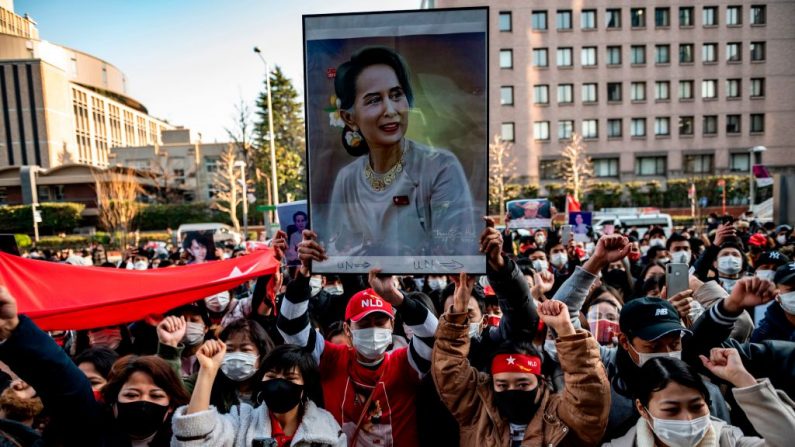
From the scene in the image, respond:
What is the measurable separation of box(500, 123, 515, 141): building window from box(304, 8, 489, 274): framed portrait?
38.8m

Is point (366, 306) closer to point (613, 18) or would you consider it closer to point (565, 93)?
point (565, 93)

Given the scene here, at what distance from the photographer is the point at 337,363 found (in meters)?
3.27

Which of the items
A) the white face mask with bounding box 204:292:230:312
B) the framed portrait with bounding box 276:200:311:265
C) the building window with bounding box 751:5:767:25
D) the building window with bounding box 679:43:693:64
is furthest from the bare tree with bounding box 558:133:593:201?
the white face mask with bounding box 204:292:230:312

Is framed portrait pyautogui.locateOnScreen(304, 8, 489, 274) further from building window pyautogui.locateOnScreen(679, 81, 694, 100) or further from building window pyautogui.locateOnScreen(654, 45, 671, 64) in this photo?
building window pyautogui.locateOnScreen(679, 81, 694, 100)

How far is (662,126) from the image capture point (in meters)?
40.5

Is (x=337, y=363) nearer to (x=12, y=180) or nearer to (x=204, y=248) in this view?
(x=204, y=248)

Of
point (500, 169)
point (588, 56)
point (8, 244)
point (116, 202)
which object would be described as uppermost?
point (588, 56)

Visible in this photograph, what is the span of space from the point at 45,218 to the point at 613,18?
160 feet

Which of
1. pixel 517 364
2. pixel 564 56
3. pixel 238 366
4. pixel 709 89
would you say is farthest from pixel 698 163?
pixel 238 366

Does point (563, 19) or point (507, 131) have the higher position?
point (563, 19)

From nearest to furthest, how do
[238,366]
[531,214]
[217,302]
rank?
[238,366], [217,302], [531,214]

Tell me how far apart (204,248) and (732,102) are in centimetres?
4606

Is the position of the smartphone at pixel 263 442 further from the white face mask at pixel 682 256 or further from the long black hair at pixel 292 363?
the white face mask at pixel 682 256

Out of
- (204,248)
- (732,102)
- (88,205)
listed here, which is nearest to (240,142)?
(88,205)
